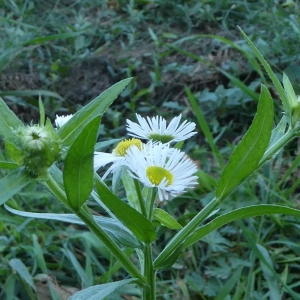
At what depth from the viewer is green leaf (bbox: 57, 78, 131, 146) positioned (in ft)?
1.81

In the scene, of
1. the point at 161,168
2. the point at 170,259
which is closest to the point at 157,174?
the point at 161,168

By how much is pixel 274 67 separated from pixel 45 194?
865mm

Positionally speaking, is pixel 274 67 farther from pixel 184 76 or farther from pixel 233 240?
pixel 233 240

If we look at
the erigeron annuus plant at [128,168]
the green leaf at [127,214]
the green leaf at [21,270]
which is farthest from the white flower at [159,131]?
the green leaf at [21,270]

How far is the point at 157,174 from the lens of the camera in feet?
1.79

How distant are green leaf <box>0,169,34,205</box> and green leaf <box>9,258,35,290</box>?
0.65 meters

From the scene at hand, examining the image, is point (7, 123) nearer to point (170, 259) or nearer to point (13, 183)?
point (13, 183)

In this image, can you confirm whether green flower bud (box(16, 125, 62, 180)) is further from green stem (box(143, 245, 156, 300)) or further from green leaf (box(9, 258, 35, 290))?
green leaf (box(9, 258, 35, 290))

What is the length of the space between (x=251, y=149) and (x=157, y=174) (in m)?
0.10

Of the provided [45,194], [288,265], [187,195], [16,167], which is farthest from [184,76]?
[16,167]

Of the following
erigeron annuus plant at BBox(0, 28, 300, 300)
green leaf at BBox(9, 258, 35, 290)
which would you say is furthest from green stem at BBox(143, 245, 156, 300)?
green leaf at BBox(9, 258, 35, 290)

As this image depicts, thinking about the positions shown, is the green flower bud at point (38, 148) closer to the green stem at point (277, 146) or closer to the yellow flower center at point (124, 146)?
the yellow flower center at point (124, 146)

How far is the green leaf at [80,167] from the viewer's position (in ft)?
1.58

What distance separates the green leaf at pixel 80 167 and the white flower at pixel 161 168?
4 cm
